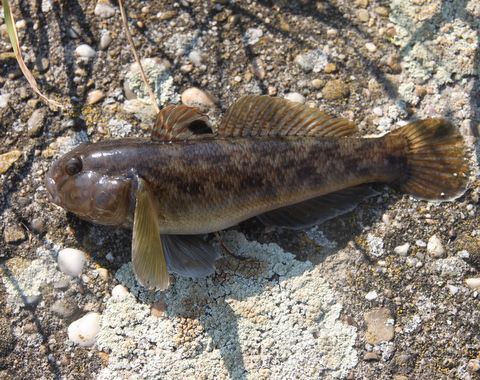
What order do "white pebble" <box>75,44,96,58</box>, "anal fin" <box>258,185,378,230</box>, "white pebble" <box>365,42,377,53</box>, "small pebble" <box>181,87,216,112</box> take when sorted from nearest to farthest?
"anal fin" <box>258,185,378,230</box>, "small pebble" <box>181,87,216,112</box>, "white pebble" <box>75,44,96,58</box>, "white pebble" <box>365,42,377,53</box>

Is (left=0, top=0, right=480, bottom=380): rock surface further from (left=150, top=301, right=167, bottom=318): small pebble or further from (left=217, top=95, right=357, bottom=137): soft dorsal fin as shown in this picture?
(left=217, top=95, right=357, bottom=137): soft dorsal fin

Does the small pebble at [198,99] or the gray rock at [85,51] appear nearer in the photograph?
the small pebble at [198,99]

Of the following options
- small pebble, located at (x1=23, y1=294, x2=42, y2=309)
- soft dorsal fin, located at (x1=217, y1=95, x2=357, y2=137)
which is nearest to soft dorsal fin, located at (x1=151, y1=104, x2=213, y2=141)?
soft dorsal fin, located at (x1=217, y1=95, x2=357, y2=137)

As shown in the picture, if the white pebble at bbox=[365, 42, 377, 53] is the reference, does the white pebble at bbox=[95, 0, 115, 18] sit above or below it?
above

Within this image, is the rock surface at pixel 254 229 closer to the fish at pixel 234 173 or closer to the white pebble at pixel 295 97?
the white pebble at pixel 295 97

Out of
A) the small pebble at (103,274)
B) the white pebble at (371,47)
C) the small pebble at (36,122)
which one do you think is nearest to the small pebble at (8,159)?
the small pebble at (36,122)

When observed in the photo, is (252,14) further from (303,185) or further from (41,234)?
(41,234)
